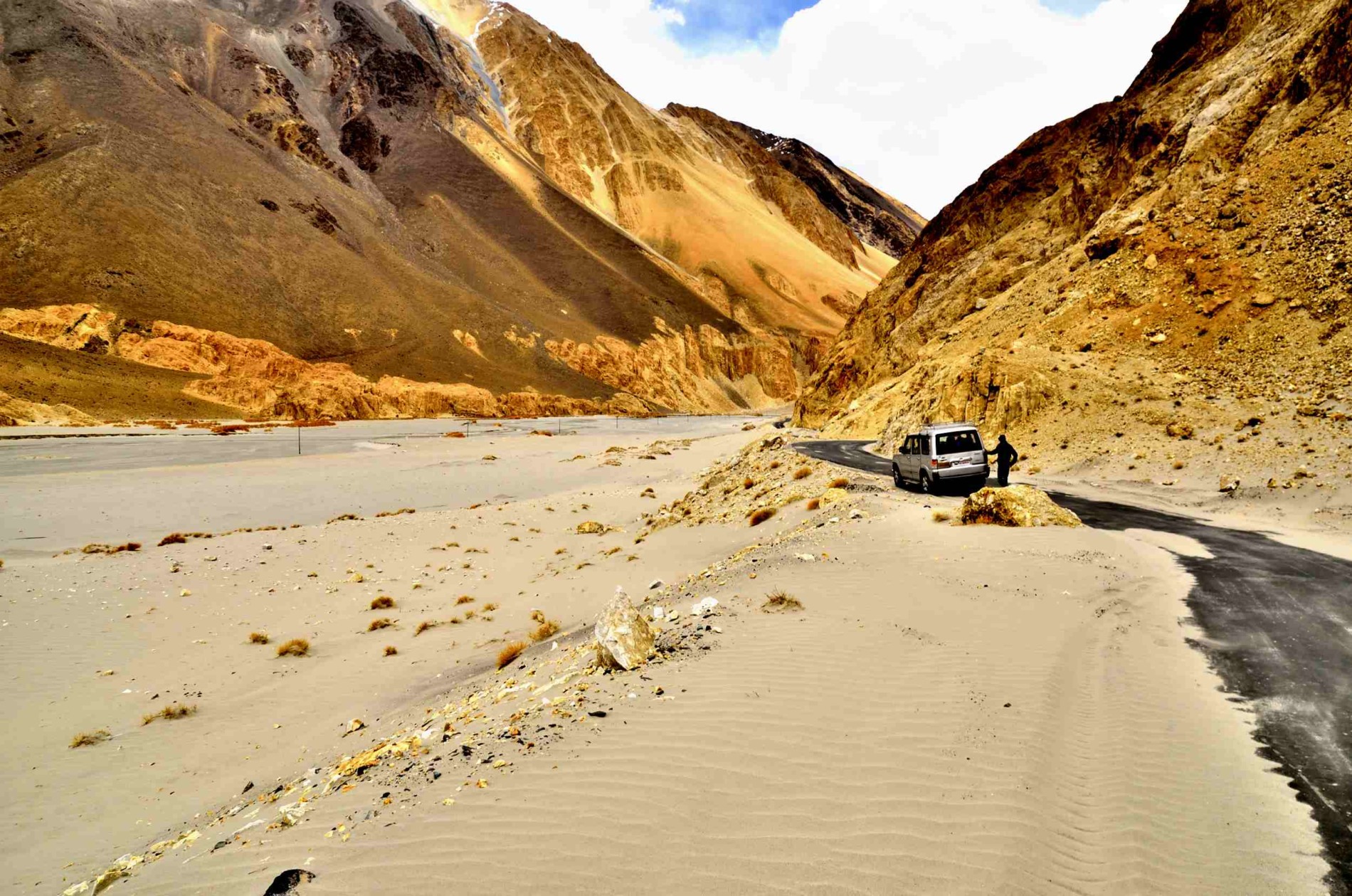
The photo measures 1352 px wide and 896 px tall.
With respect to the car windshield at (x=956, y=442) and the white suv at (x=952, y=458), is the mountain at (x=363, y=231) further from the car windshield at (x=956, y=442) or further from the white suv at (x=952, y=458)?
the car windshield at (x=956, y=442)

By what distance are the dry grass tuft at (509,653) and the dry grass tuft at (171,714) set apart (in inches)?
150

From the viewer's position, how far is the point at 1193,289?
25.2 metres

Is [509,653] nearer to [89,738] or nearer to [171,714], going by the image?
[171,714]

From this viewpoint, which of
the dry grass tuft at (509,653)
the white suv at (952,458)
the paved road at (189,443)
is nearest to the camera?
the dry grass tuft at (509,653)

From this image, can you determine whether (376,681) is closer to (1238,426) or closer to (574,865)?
(574,865)

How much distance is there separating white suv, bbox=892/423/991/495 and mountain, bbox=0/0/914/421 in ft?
202

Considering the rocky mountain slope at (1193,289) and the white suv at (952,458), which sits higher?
the rocky mountain slope at (1193,289)

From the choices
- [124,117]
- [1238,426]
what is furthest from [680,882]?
[124,117]

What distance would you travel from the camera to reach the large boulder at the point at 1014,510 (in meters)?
12.3

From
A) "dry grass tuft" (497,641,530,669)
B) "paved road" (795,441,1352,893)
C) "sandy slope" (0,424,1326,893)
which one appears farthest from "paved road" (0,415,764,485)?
"paved road" (795,441,1352,893)

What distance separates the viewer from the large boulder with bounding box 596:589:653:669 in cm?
632

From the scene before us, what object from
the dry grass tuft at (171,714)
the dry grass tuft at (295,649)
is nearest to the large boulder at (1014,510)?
the dry grass tuft at (295,649)

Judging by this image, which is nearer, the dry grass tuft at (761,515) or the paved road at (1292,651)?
the paved road at (1292,651)

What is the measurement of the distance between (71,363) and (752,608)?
234 ft
